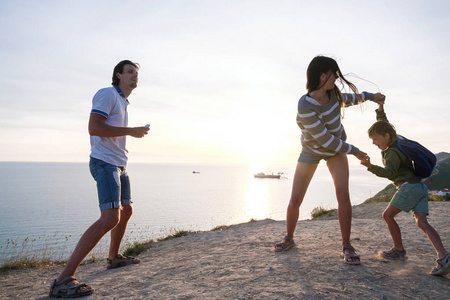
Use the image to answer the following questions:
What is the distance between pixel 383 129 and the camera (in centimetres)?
425

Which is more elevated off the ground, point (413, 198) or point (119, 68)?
point (119, 68)

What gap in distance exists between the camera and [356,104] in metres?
4.72

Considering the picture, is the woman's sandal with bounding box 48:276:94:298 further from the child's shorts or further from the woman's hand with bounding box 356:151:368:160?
the child's shorts

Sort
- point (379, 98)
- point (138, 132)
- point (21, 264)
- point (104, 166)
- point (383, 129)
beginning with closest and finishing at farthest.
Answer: point (138, 132)
point (104, 166)
point (383, 129)
point (379, 98)
point (21, 264)

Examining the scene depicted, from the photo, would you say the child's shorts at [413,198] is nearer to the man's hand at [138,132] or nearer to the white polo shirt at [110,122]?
the man's hand at [138,132]

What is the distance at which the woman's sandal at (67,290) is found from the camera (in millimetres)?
3525

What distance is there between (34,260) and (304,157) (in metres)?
5.99

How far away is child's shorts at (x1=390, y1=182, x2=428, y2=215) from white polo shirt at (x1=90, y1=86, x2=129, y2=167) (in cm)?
372

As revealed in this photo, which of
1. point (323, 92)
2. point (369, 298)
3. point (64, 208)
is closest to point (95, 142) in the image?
point (323, 92)

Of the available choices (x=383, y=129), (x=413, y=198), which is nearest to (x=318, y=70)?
(x=383, y=129)

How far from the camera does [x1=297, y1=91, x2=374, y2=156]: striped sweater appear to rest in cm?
416

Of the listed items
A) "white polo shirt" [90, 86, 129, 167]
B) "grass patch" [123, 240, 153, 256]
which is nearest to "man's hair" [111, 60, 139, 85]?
"white polo shirt" [90, 86, 129, 167]

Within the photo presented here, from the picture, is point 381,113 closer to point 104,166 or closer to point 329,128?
point 329,128

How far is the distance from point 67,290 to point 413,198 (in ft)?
14.1
